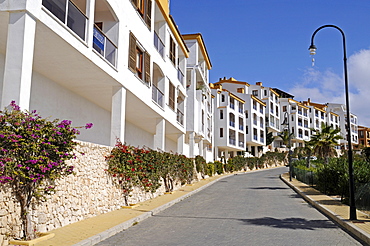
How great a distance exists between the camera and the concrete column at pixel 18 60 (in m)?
8.66

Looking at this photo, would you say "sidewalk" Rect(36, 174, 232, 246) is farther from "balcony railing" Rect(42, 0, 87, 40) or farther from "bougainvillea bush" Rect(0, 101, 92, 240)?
"balcony railing" Rect(42, 0, 87, 40)

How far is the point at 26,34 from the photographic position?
888 cm

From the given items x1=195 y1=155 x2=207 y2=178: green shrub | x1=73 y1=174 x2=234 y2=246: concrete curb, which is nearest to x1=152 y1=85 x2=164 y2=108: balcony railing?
x1=73 y1=174 x2=234 y2=246: concrete curb

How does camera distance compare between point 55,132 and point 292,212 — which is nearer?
point 55,132

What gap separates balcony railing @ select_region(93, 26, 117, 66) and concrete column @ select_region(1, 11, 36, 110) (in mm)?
4346

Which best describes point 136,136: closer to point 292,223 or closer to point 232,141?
point 292,223

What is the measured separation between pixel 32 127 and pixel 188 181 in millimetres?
20886

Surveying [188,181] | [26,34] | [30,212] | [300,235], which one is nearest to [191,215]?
[300,235]

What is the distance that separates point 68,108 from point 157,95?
6905 mm

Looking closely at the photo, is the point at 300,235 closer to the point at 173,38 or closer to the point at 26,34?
the point at 26,34

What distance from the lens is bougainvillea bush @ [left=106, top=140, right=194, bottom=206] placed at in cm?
1352

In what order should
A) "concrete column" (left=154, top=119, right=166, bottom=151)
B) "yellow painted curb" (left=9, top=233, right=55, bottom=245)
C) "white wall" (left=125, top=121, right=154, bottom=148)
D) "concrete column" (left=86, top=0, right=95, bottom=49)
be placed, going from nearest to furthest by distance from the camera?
"yellow painted curb" (left=9, top=233, right=55, bottom=245) → "concrete column" (left=86, top=0, right=95, bottom=49) → "concrete column" (left=154, top=119, right=166, bottom=151) → "white wall" (left=125, top=121, right=154, bottom=148)

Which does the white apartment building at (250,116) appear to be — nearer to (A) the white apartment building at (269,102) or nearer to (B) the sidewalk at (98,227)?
(A) the white apartment building at (269,102)

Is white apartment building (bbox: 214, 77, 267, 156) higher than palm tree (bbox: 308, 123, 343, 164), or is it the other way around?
white apartment building (bbox: 214, 77, 267, 156)
